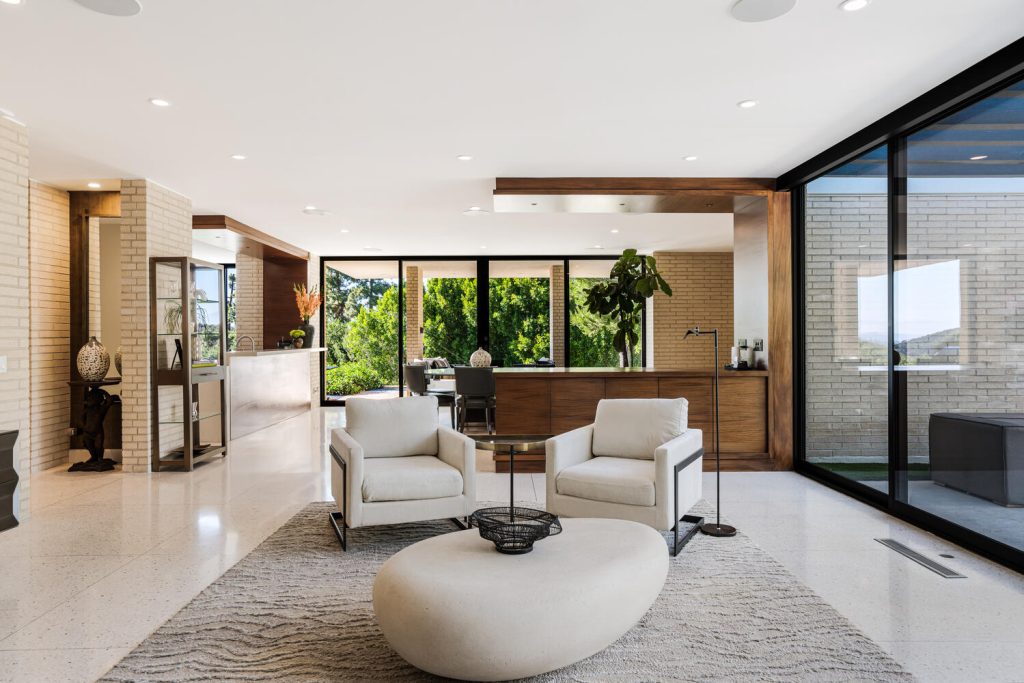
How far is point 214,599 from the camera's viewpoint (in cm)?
308

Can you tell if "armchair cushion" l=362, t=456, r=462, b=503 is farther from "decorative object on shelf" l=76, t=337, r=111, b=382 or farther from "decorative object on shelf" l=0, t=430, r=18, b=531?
"decorative object on shelf" l=76, t=337, r=111, b=382

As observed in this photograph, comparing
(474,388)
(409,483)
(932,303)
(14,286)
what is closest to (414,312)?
(474,388)

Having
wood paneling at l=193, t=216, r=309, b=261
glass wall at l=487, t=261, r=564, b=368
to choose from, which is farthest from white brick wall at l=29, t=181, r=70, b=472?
glass wall at l=487, t=261, r=564, b=368

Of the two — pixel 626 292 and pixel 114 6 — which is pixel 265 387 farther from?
pixel 114 6

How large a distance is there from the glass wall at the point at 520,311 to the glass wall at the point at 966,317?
794cm

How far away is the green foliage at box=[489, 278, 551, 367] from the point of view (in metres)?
12.2

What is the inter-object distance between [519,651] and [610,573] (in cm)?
44

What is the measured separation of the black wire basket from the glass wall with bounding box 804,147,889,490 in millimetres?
3334

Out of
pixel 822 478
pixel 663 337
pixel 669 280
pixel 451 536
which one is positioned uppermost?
pixel 669 280

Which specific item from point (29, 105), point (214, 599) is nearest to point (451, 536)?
point (214, 599)

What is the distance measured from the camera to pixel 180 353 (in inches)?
261

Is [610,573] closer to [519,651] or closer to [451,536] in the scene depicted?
[519,651]

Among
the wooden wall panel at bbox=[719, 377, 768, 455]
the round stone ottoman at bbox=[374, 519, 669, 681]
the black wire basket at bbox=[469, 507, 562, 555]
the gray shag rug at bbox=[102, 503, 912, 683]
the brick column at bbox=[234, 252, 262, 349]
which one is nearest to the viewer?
the round stone ottoman at bbox=[374, 519, 669, 681]

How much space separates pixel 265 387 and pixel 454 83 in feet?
21.6
